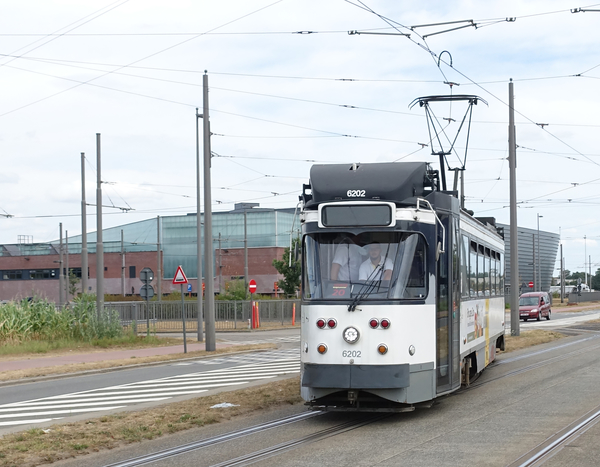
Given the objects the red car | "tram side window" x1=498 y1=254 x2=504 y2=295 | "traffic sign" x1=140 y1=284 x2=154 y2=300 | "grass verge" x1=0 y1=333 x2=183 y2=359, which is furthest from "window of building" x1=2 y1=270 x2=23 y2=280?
"tram side window" x1=498 y1=254 x2=504 y2=295

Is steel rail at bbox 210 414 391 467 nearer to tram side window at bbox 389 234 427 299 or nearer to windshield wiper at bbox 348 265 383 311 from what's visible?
windshield wiper at bbox 348 265 383 311

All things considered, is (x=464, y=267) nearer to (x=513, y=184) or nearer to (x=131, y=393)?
(x=131, y=393)

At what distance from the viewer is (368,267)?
11.3 meters

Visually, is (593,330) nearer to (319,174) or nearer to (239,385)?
(239,385)

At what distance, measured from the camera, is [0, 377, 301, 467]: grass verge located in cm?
980

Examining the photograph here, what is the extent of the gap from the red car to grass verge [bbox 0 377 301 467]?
41342mm

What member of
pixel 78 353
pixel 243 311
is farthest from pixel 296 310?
pixel 78 353

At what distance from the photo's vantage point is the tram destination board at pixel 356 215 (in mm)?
11375

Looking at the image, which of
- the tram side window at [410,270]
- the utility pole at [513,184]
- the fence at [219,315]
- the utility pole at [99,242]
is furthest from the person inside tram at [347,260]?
the fence at [219,315]

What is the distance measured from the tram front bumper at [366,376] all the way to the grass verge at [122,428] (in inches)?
79.5

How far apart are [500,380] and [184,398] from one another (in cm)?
615

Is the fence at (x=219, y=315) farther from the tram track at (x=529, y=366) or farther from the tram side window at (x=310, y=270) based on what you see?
the tram side window at (x=310, y=270)

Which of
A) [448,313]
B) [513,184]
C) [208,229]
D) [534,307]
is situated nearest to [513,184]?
[513,184]

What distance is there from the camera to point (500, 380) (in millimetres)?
16766
